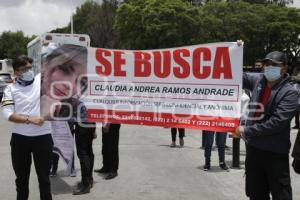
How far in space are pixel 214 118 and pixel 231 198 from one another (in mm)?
1363

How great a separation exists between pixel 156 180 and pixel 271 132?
3.51m

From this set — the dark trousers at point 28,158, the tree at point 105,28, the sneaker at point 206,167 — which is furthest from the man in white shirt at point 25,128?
the tree at point 105,28

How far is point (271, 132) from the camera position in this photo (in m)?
4.94

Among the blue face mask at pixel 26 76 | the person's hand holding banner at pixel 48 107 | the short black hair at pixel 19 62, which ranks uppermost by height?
the short black hair at pixel 19 62

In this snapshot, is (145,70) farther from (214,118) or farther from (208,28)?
(208,28)

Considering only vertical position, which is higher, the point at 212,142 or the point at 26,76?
the point at 26,76

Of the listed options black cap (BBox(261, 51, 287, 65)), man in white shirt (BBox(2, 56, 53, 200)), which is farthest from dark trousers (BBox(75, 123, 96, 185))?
black cap (BBox(261, 51, 287, 65))

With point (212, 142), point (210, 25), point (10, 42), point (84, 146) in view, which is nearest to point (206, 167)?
point (212, 142)

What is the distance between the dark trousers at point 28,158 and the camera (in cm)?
570

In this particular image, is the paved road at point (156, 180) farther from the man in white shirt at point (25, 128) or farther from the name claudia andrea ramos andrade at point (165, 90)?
the name claudia andrea ramos andrade at point (165, 90)

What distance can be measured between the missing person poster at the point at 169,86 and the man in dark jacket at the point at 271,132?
914mm

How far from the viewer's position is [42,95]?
6.08m

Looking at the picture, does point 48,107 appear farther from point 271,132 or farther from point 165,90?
point 271,132

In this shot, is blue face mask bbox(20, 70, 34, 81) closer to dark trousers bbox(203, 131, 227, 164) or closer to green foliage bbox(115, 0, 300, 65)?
dark trousers bbox(203, 131, 227, 164)
